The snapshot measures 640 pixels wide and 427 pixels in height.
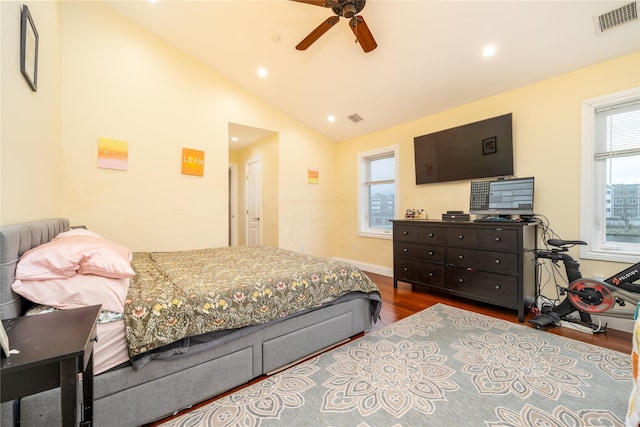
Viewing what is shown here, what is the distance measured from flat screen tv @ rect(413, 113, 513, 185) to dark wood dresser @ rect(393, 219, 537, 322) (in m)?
0.77

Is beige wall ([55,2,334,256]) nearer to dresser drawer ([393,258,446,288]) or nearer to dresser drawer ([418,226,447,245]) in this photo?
dresser drawer ([393,258,446,288])

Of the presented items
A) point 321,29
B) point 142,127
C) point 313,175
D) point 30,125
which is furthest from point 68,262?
point 313,175

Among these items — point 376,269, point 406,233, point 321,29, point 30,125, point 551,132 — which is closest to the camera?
point 30,125

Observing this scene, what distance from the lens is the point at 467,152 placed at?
3.43 meters

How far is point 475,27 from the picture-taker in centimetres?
250

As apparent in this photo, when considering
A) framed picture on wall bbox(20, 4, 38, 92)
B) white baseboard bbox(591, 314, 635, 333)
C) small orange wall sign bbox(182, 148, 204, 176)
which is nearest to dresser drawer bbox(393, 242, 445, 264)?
white baseboard bbox(591, 314, 635, 333)

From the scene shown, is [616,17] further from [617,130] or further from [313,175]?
[313,175]

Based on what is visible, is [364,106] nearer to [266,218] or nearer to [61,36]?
[266,218]

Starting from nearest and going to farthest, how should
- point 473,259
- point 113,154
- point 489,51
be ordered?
point 489,51 < point 473,259 < point 113,154

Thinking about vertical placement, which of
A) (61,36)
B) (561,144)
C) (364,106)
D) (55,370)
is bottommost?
(55,370)

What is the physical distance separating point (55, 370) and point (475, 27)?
3.61 m

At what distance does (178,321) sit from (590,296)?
3.21 meters

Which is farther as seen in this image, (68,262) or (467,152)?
(467,152)

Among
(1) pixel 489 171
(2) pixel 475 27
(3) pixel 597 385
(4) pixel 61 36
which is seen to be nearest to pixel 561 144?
(1) pixel 489 171
